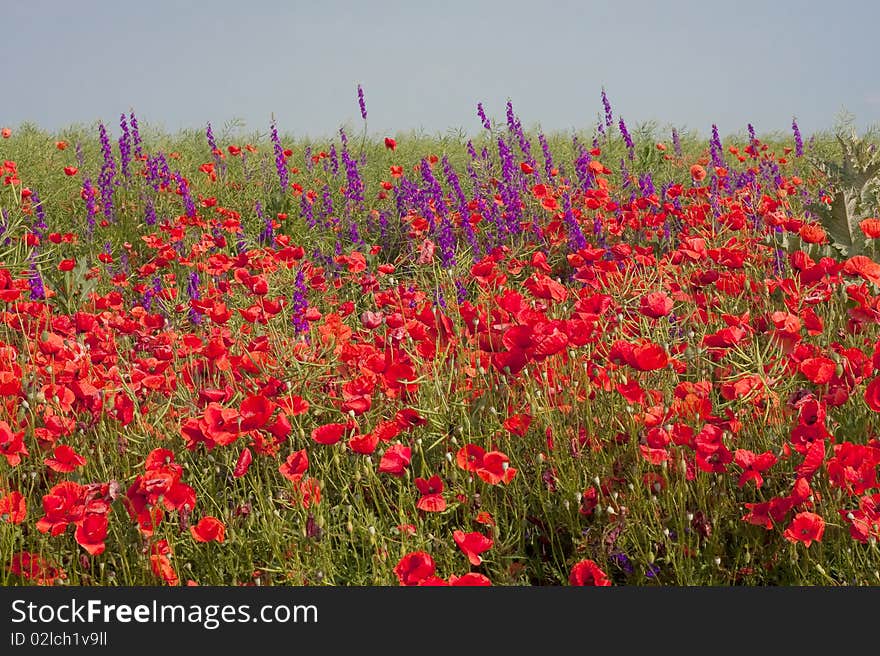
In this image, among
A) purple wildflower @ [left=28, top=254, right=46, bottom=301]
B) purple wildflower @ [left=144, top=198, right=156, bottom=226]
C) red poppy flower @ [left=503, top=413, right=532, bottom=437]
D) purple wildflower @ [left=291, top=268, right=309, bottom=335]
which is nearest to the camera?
red poppy flower @ [left=503, top=413, right=532, bottom=437]

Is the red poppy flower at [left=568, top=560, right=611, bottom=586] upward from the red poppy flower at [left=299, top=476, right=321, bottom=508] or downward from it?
downward

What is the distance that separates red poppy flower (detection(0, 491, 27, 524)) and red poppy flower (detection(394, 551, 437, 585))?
0.95 meters

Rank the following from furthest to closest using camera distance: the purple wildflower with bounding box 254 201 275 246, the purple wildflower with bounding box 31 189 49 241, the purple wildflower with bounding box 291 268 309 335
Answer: the purple wildflower with bounding box 254 201 275 246, the purple wildflower with bounding box 31 189 49 241, the purple wildflower with bounding box 291 268 309 335

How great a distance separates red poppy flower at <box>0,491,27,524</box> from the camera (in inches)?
76.7

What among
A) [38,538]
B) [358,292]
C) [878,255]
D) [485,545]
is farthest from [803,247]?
[38,538]

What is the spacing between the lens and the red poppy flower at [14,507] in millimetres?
1949

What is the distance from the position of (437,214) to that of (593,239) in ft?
3.27

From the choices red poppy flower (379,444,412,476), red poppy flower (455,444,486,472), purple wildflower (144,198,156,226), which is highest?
purple wildflower (144,198,156,226)

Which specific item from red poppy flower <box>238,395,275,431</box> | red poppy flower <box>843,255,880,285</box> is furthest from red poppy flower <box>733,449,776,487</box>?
red poppy flower <box>238,395,275,431</box>

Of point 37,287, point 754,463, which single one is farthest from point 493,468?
point 37,287

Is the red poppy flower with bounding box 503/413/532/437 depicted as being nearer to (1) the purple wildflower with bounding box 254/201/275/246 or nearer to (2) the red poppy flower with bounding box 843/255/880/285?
(2) the red poppy flower with bounding box 843/255/880/285

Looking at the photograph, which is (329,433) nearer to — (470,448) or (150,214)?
(470,448)

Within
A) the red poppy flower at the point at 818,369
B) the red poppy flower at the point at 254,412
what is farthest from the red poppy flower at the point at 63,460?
the red poppy flower at the point at 818,369

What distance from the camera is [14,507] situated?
2000mm
